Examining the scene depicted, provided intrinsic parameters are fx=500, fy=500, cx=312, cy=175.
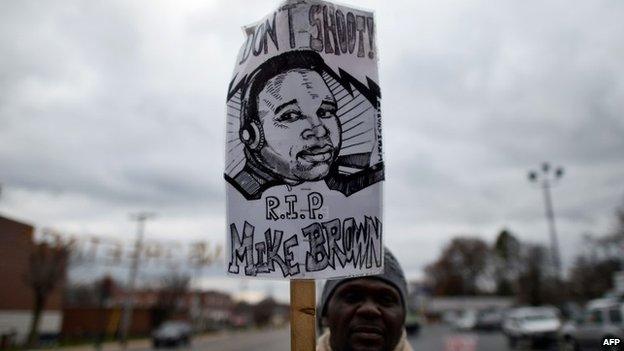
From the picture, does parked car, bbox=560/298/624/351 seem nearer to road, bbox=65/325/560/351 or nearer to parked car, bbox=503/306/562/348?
road, bbox=65/325/560/351

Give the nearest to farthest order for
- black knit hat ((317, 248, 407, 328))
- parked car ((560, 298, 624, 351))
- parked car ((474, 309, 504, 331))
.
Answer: black knit hat ((317, 248, 407, 328))
parked car ((560, 298, 624, 351))
parked car ((474, 309, 504, 331))

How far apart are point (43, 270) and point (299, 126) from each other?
27.5 meters

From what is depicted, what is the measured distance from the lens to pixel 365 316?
209cm

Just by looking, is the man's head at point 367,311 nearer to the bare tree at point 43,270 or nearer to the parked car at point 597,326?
the parked car at point 597,326

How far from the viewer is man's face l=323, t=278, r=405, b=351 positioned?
2062 millimetres

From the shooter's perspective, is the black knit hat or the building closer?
the black knit hat

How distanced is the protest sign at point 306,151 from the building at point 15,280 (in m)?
22.1

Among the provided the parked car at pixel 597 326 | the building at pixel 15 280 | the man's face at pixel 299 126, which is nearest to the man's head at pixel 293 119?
the man's face at pixel 299 126

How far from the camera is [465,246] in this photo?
250ft

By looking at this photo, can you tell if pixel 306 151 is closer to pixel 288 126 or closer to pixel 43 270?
pixel 288 126

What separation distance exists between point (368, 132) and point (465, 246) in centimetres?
7849

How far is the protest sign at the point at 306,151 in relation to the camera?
1.78 m

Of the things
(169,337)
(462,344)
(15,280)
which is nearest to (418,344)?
(462,344)

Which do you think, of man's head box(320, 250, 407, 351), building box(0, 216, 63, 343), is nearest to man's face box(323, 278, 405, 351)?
man's head box(320, 250, 407, 351)
